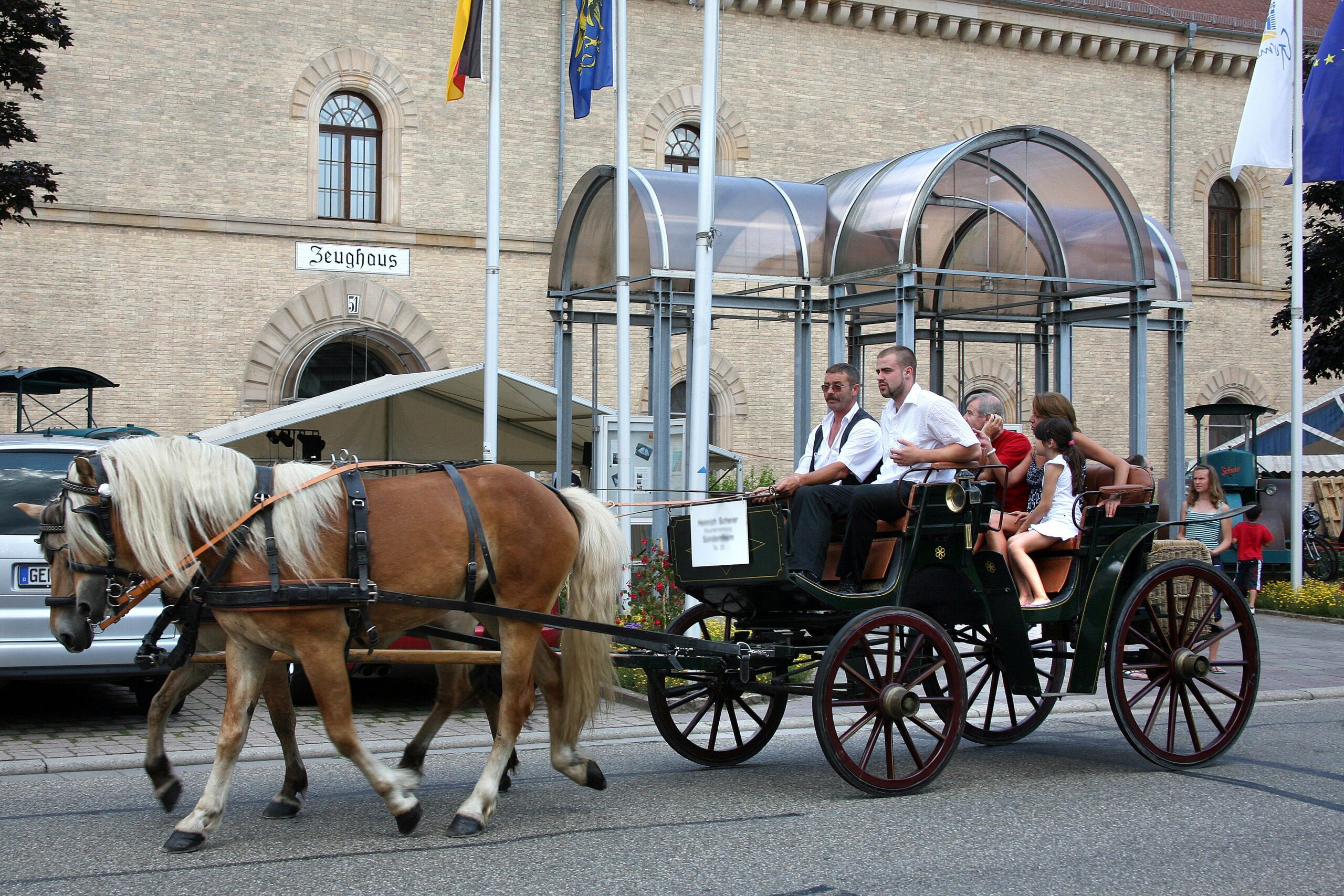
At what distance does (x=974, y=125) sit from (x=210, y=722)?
72.9ft

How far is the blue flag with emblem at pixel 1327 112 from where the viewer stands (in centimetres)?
1625

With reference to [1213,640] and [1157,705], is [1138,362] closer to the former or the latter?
[1213,640]

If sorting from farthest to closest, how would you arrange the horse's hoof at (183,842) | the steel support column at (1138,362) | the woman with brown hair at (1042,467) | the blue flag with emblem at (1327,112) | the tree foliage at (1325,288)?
the tree foliage at (1325,288) → the blue flag with emblem at (1327,112) → the steel support column at (1138,362) → the woman with brown hair at (1042,467) → the horse's hoof at (183,842)

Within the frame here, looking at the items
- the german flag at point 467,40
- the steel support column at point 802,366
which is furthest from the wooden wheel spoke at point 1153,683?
the german flag at point 467,40

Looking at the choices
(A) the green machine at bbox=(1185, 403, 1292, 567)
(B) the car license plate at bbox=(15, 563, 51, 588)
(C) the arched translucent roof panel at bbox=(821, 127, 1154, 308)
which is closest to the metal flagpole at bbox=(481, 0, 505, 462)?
(C) the arched translucent roof panel at bbox=(821, 127, 1154, 308)

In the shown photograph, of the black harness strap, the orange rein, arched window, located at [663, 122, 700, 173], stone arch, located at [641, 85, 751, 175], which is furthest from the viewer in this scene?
arched window, located at [663, 122, 700, 173]

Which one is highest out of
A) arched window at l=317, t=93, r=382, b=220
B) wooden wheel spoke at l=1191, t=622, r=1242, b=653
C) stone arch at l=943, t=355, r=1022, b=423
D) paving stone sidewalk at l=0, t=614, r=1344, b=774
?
arched window at l=317, t=93, r=382, b=220

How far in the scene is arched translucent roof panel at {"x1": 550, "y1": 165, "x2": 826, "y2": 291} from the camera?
13.4 metres

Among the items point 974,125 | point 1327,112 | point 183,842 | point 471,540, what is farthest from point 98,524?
point 974,125

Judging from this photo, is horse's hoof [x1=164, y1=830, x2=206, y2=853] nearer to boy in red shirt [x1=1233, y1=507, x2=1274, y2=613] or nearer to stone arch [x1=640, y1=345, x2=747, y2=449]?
boy in red shirt [x1=1233, y1=507, x2=1274, y2=613]

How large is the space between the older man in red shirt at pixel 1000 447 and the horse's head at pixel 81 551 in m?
4.78

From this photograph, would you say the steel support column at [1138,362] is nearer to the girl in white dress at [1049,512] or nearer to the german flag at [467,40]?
the girl in white dress at [1049,512]

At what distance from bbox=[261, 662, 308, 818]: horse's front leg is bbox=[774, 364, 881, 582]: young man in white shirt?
246cm

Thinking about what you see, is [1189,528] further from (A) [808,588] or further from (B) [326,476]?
(B) [326,476]
